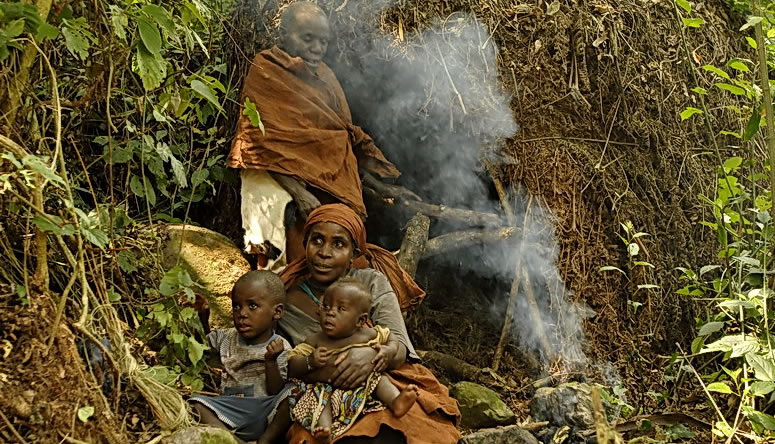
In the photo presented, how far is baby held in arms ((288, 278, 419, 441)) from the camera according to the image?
3.29 metres

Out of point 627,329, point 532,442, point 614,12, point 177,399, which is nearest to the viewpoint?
point 177,399

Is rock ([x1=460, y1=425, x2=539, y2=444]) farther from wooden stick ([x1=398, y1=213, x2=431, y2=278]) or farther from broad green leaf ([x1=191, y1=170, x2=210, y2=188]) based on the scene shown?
broad green leaf ([x1=191, y1=170, x2=210, y2=188])

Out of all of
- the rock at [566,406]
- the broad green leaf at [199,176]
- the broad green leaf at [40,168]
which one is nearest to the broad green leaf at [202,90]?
the broad green leaf at [40,168]

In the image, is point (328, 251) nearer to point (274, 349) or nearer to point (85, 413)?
point (274, 349)

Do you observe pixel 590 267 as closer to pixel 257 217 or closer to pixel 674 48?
pixel 674 48

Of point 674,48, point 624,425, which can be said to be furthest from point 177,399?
point 674,48

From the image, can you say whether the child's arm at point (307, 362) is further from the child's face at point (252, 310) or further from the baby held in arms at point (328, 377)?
the child's face at point (252, 310)

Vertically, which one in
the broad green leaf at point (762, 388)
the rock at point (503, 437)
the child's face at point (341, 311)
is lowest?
the rock at point (503, 437)

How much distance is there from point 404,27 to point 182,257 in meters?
2.29

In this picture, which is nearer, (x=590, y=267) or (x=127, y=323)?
(x=127, y=323)

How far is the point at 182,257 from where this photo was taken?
4.34 meters

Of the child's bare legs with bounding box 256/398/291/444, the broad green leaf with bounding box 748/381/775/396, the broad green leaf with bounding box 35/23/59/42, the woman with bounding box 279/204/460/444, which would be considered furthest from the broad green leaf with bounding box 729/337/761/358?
the broad green leaf with bounding box 35/23/59/42

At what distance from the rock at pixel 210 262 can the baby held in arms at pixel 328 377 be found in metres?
1.05

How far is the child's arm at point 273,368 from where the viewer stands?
11.3ft
